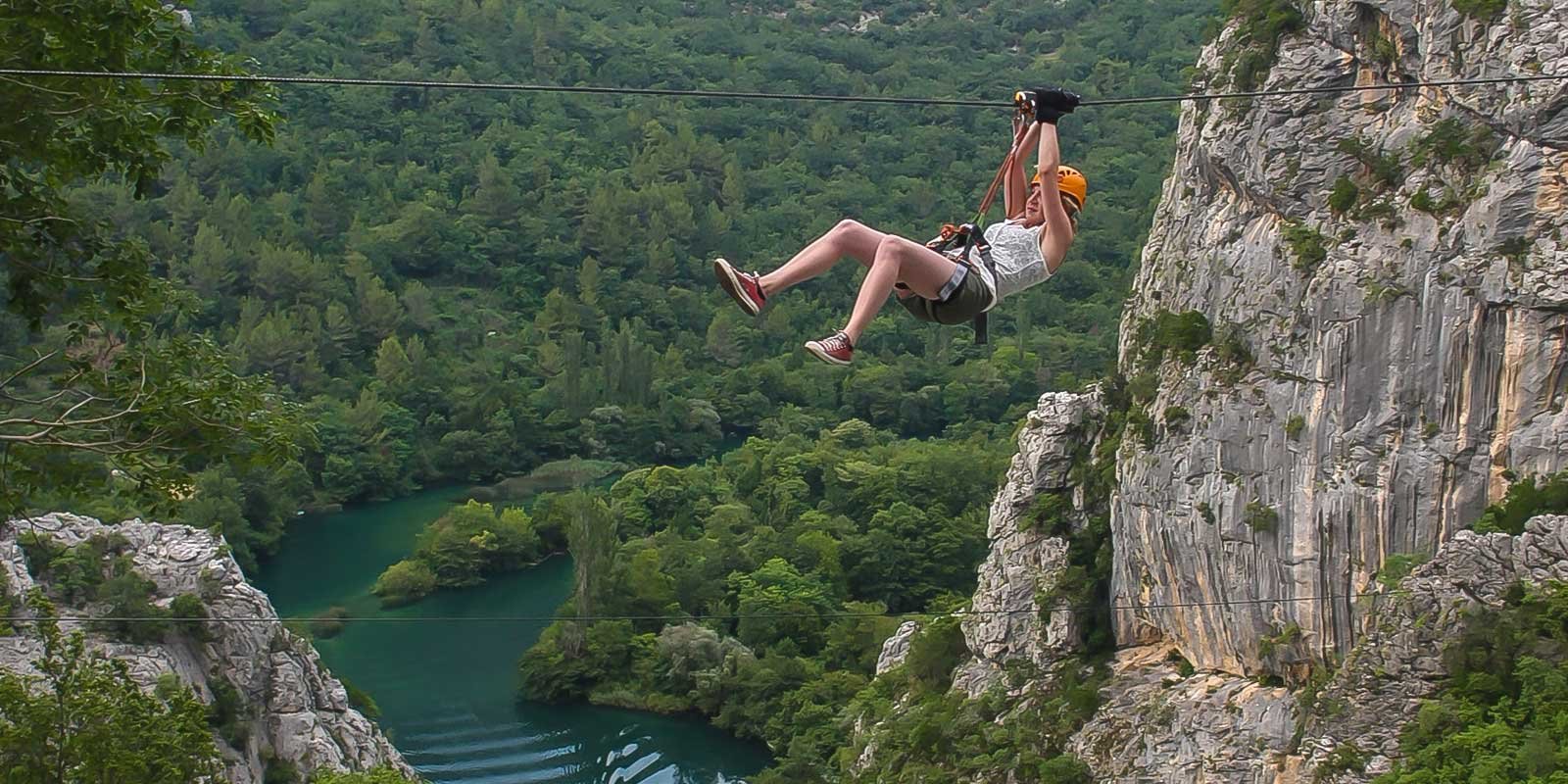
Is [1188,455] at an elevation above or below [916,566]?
above

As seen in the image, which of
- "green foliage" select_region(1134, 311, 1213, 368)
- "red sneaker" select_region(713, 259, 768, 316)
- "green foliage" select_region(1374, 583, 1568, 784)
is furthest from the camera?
"green foliage" select_region(1134, 311, 1213, 368)

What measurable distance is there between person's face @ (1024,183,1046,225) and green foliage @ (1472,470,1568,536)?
626 inches

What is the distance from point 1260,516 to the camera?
1040 inches

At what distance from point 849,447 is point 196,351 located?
5224 centimetres

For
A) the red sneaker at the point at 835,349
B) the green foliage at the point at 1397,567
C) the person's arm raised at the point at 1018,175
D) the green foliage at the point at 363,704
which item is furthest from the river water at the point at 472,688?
Answer: the red sneaker at the point at 835,349

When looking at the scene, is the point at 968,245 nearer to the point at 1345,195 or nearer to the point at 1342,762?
the point at 1342,762

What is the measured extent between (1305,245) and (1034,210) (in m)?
18.9

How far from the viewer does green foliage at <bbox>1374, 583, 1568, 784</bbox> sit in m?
20.2

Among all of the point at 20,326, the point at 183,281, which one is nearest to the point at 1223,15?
the point at 20,326

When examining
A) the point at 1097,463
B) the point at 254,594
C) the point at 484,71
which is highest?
the point at 484,71

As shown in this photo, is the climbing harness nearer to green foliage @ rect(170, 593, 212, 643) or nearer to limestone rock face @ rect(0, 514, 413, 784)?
limestone rock face @ rect(0, 514, 413, 784)

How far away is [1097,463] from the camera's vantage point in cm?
3416

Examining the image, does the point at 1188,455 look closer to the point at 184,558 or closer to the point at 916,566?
the point at 184,558

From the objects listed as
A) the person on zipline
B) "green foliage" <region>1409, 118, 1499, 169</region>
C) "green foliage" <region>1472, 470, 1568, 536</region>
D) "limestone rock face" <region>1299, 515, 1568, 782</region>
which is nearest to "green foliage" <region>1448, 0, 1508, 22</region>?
"green foliage" <region>1409, 118, 1499, 169</region>
